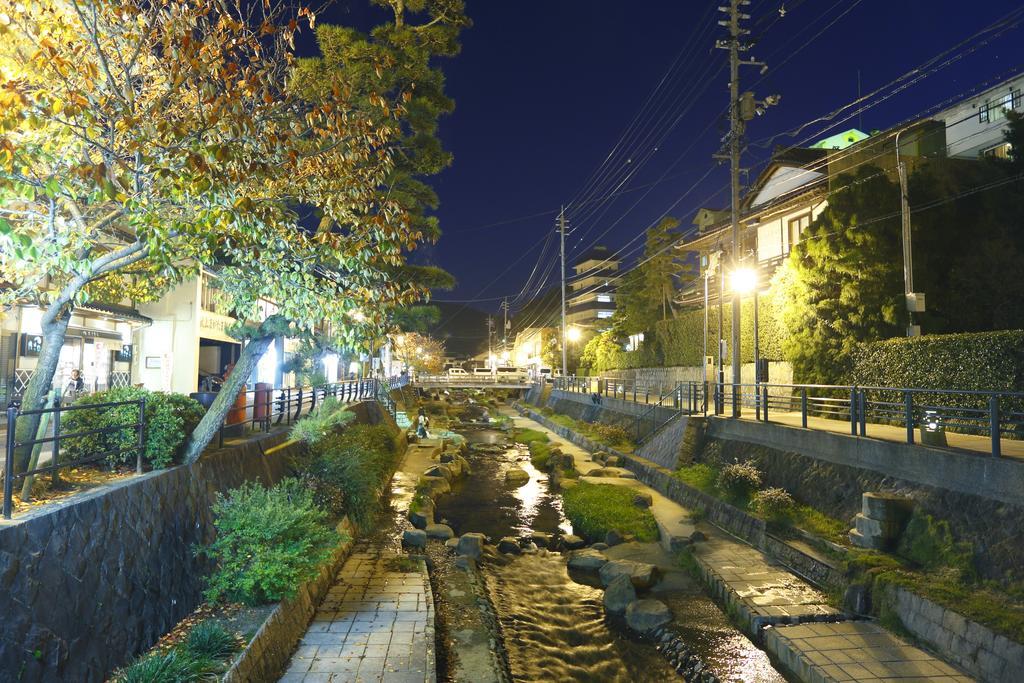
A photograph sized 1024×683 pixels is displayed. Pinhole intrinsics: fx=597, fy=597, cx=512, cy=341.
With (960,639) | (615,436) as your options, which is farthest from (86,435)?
(615,436)

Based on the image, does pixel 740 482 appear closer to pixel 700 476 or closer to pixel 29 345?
pixel 700 476

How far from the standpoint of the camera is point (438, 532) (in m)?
14.1

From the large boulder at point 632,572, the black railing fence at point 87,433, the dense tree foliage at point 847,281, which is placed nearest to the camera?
the black railing fence at point 87,433

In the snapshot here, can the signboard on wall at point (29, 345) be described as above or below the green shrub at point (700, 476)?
above

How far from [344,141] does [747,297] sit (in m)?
26.9

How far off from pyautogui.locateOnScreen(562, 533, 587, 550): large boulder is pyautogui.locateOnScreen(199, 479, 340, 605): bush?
7.30 m

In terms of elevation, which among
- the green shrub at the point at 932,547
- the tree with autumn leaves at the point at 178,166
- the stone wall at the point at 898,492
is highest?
the tree with autumn leaves at the point at 178,166

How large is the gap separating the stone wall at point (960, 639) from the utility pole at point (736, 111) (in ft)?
35.9

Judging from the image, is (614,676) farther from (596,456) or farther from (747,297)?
(747,297)

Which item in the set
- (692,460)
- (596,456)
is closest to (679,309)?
(596,456)

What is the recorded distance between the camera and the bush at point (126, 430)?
325 inches

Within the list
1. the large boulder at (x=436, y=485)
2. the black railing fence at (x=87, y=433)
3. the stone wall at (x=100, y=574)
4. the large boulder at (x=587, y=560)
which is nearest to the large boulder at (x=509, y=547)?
the large boulder at (x=587, y=560)

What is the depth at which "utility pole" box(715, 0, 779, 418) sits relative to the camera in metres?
19.1

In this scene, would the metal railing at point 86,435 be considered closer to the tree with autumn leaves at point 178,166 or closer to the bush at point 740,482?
the tree with autumn leaves at point 178,166
